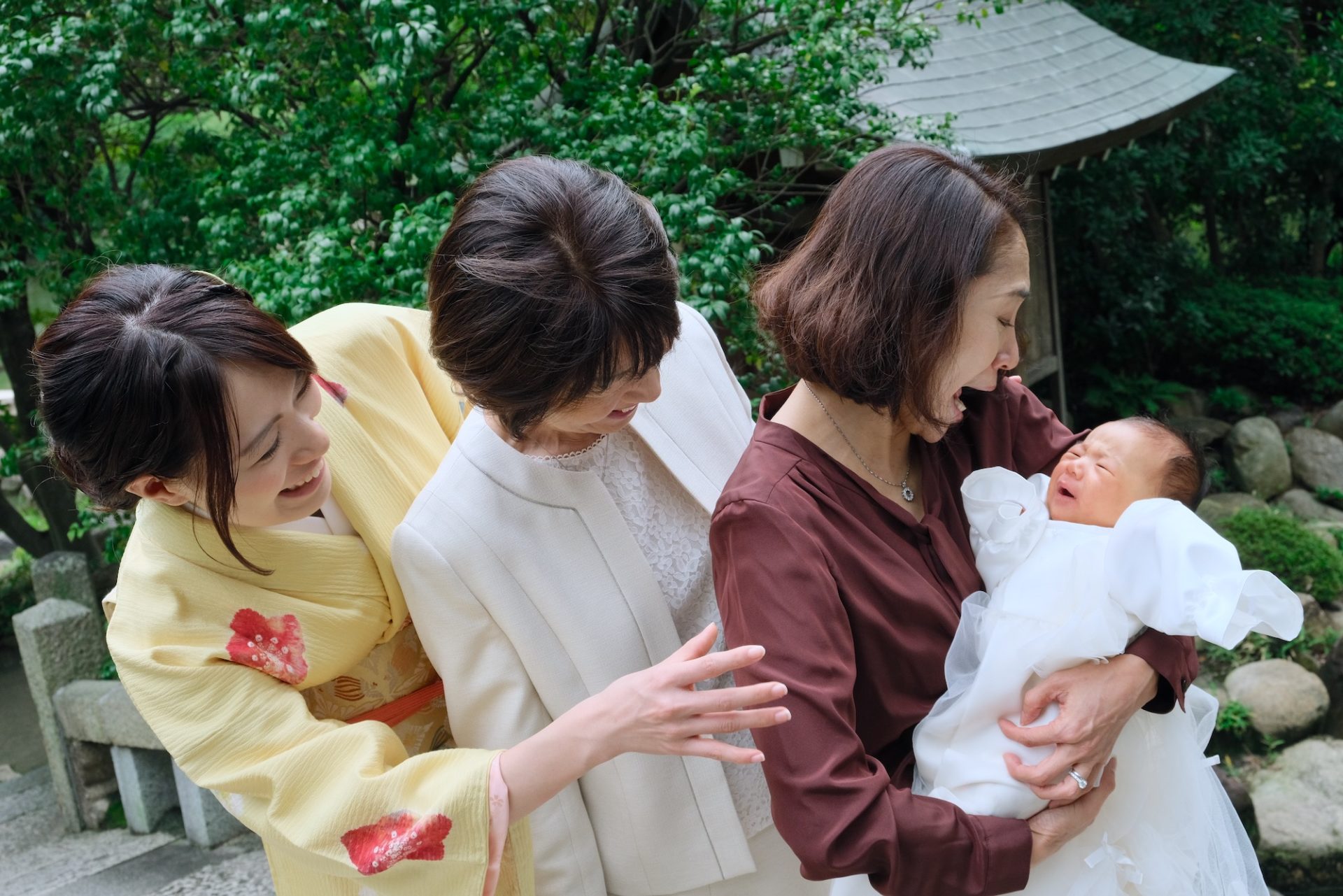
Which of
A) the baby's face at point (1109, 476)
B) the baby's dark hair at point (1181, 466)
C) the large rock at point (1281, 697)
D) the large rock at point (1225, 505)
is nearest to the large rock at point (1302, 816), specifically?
the large rock at point (1281, 697)

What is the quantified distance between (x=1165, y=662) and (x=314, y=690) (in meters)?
1.57

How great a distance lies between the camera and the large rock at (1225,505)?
812 centimetres

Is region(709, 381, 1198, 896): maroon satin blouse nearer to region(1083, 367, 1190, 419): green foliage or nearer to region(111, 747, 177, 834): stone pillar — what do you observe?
region(111, 747, 177, 834): stone pillar

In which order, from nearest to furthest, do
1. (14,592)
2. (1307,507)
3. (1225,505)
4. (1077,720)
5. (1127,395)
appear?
(1077,720)
(1225,505)
(1307,507)
(14,592)
(1127,395)

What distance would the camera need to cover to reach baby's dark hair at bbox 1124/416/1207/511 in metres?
2.25

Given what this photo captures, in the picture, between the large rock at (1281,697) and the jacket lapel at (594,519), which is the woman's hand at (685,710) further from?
the large rock at (1281,697)

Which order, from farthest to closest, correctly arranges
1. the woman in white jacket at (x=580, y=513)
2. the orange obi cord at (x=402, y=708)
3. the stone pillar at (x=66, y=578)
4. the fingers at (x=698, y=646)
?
the stone pillar at (x=66, y=578)
the orange obi cord at (x=402, y=708)
the woman in white jacket at (x=580, y=513)
the fingers at (x=698, y=646)

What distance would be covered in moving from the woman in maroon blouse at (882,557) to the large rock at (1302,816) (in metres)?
4.23

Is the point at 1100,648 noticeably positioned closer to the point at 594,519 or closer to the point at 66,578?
the point at 594,519

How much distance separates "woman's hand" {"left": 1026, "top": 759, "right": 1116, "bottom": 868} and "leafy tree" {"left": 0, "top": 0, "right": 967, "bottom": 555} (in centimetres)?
191

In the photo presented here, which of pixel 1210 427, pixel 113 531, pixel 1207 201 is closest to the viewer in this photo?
pixel 113 531

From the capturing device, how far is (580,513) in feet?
6.91

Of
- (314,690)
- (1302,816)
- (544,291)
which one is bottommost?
(1302,816)

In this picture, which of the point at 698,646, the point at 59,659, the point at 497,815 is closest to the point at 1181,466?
the point at 698,646
